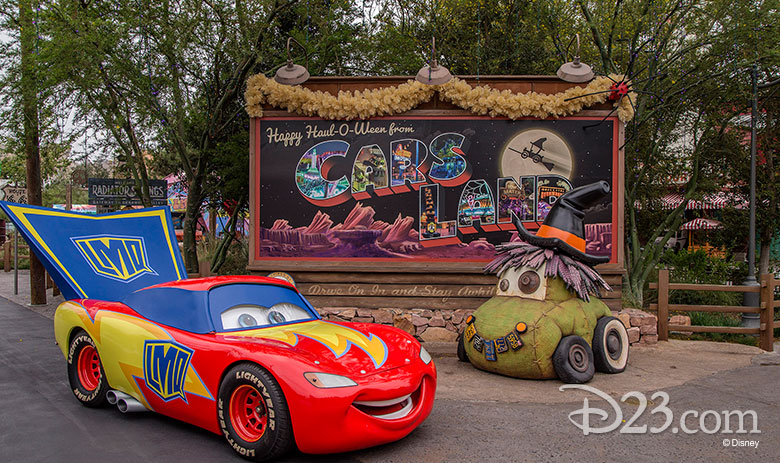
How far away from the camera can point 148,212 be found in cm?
718

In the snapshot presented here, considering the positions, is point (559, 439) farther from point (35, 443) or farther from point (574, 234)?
point (35, 443)

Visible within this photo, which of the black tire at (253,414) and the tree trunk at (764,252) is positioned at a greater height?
the tree trunk at (764,252)

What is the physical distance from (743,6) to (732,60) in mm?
1299

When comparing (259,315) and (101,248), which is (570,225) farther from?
(101,248)

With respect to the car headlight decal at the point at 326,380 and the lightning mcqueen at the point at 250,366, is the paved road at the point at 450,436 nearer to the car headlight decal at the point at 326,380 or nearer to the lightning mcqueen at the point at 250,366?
the lightning mcqueen at the point at 250,366

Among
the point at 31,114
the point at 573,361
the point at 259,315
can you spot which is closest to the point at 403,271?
the point at 573,361

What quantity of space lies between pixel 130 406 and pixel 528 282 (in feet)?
14.7

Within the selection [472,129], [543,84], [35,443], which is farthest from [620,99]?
[35,443]

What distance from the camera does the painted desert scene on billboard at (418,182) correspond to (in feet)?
29.0

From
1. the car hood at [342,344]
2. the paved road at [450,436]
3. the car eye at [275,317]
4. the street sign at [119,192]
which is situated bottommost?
the paved road at [450,436]

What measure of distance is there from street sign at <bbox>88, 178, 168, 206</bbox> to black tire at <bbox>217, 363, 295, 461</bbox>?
10.3m

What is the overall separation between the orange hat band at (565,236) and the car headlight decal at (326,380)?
13.1 feet

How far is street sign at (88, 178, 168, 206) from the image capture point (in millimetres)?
13594

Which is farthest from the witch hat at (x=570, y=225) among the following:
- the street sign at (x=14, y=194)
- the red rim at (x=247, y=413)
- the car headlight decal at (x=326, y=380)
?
the street sign at (x=14, y=194)
